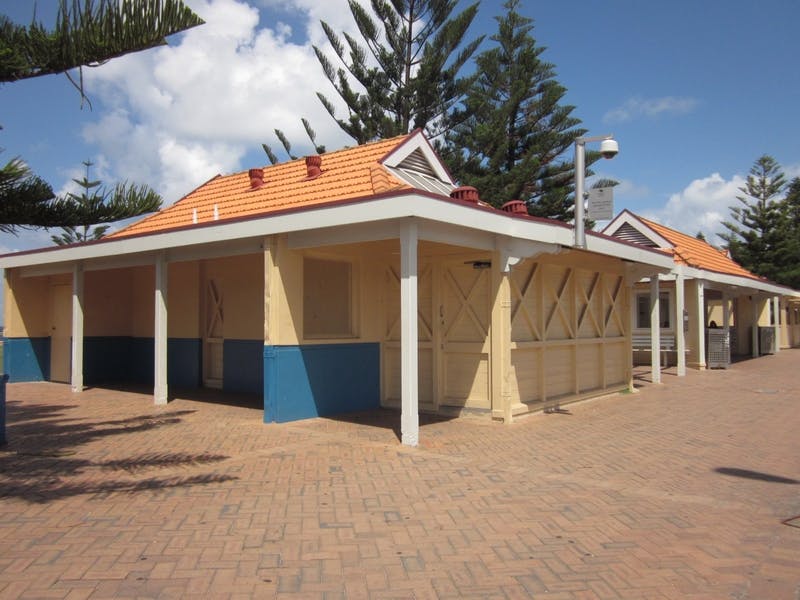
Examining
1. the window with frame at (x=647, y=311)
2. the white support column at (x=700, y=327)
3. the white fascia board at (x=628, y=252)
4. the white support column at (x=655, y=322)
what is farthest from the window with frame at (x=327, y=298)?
the window with frame at (x=647, y=311)

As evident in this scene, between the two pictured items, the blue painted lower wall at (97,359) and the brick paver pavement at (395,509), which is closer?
the brick paver pavement at (395,509)

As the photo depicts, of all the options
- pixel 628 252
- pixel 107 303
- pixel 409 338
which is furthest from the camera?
pixel 107 303

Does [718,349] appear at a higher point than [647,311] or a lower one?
lower

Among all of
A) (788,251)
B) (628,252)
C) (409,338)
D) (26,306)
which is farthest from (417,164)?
(788,251)

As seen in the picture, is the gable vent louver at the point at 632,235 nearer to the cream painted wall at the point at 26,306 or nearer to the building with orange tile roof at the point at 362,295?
the building with orange tile roof at the point at 362,295

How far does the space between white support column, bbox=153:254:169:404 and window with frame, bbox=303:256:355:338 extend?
111 inches

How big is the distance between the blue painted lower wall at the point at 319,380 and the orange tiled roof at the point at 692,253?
10765 millimetres

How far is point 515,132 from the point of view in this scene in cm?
2855

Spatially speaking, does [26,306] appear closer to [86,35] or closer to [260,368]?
[260,368]

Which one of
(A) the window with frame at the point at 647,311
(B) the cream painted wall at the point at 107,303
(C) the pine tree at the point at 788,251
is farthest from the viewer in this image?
(C) the pine tree at the point at 788,251

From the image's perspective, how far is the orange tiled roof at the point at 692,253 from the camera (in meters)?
18.1

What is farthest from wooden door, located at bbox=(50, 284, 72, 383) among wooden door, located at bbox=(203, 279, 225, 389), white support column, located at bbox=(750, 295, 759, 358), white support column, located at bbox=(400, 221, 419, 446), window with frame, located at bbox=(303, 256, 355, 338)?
white support column, located at bbox=(750, 295, 759, 358)

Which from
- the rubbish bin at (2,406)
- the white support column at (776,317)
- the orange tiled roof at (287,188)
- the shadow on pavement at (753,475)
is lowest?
the shadow on pavement at (753,475)

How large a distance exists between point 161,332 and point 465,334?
208 inches
